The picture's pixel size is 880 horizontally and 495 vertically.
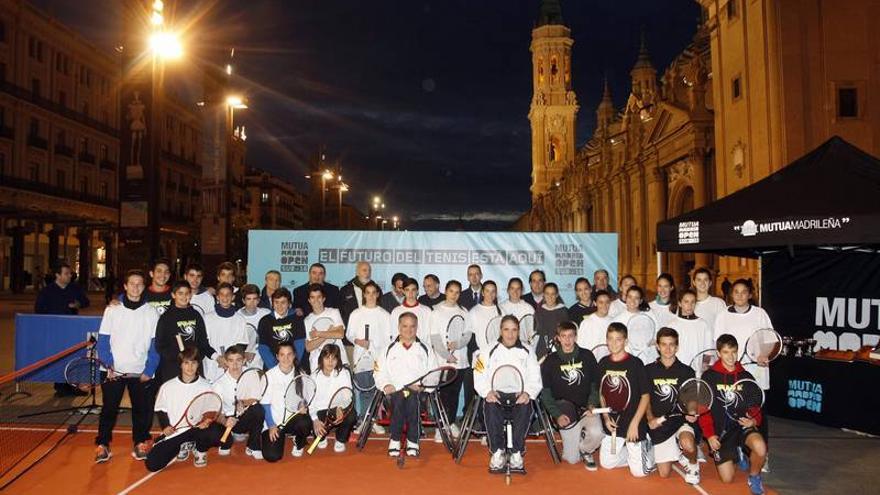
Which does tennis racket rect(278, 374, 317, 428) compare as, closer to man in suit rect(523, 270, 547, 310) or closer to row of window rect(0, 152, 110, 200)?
man in suit rect(523, 270, 547, 310)

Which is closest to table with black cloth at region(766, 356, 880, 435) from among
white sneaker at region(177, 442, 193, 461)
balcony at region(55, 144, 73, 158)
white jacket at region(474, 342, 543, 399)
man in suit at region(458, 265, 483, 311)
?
white jacket at region(474, 342, 543, 399)

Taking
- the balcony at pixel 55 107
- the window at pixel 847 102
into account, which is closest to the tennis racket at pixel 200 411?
the window at pixel 847 102

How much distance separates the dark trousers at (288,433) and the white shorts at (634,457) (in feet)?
12.7

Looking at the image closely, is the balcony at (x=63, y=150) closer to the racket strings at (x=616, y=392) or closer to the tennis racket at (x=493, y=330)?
the tennis racket at (x=493, y=330)

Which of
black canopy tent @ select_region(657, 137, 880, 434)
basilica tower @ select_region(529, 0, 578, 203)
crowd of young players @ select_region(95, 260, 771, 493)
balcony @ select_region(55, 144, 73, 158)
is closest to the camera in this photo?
crowd of young players @ select_region(95, 260, 771, 493)

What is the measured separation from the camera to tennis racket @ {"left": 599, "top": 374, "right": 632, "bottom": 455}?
808cm

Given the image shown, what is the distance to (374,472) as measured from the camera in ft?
26.4

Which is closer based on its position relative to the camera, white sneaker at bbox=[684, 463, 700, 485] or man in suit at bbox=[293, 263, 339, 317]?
white sneaker at bbox=[684, 463, 700, 485]

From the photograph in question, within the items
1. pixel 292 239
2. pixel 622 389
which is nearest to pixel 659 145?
pixel 292 239

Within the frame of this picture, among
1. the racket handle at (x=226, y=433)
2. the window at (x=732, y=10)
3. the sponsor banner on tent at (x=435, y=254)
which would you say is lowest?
the racket handle at (x=226, y=433)

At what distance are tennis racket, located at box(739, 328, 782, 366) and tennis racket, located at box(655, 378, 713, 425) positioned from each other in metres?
1.46

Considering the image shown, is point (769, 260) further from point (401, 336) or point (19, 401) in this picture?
point (19, 401)

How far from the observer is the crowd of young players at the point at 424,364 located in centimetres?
798

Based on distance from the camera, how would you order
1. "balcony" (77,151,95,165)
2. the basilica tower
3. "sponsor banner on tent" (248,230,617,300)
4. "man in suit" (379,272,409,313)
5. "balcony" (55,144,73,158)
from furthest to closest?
1. the basilica tower
2. "balcony" (77,151,95,165)
3. "balcony" (55,144,73,158)
4. "sponsor banner on tent" (248,230,617,300)
5. "man in suit" (379,272,409,313)
